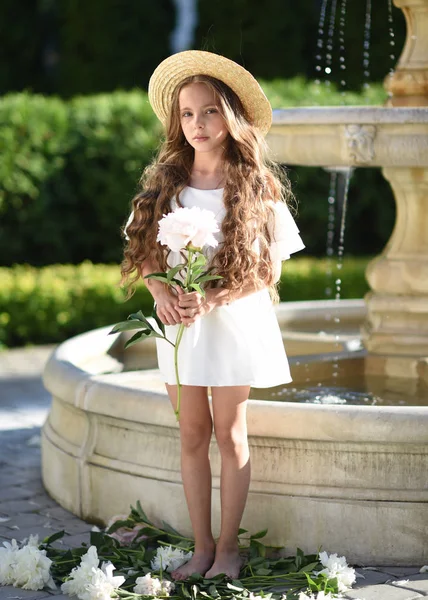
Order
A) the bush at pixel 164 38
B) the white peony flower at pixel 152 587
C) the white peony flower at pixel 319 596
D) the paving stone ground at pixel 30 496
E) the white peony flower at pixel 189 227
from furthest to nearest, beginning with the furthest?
the bush at pixel 164 38
the paving stone ground at pixel 30 496
the white peony flower at pixel 152 587
the white peony flower at pixel 319 596
the white peony flower at pixel 189 227

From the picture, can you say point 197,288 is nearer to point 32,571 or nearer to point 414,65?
point 32,571

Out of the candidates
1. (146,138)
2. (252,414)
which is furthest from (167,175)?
(146,138)

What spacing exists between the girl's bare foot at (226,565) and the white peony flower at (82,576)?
36 centimetres

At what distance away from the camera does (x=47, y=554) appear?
3779 mm

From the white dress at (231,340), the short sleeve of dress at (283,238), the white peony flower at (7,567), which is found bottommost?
the white peony flower at (7,567)

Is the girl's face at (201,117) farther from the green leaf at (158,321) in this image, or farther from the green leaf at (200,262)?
the green leaf at (158,321)

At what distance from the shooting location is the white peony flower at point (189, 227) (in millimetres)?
3174

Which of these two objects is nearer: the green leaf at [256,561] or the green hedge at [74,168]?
the green leaf at [256,561]

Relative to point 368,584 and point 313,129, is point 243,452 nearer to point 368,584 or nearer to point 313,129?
point 368,584

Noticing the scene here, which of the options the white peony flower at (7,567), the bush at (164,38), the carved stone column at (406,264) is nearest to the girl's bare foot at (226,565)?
the white peony flower at (7,567)

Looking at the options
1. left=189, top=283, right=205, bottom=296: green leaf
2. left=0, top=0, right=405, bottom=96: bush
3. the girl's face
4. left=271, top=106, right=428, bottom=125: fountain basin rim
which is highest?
left=0, top=0, right=405, bottom=96: bush

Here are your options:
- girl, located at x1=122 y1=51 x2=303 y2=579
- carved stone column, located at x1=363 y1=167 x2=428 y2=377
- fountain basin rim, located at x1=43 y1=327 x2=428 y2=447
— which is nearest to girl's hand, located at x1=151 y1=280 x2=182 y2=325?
girl, located at x1=122 y1=51 x2=303 y2=579

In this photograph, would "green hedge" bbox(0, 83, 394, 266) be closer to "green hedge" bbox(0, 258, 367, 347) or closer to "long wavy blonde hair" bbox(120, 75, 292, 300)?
"green hedge" bbox(0, 258, 367, 347)

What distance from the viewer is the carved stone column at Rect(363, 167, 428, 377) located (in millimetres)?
5035
